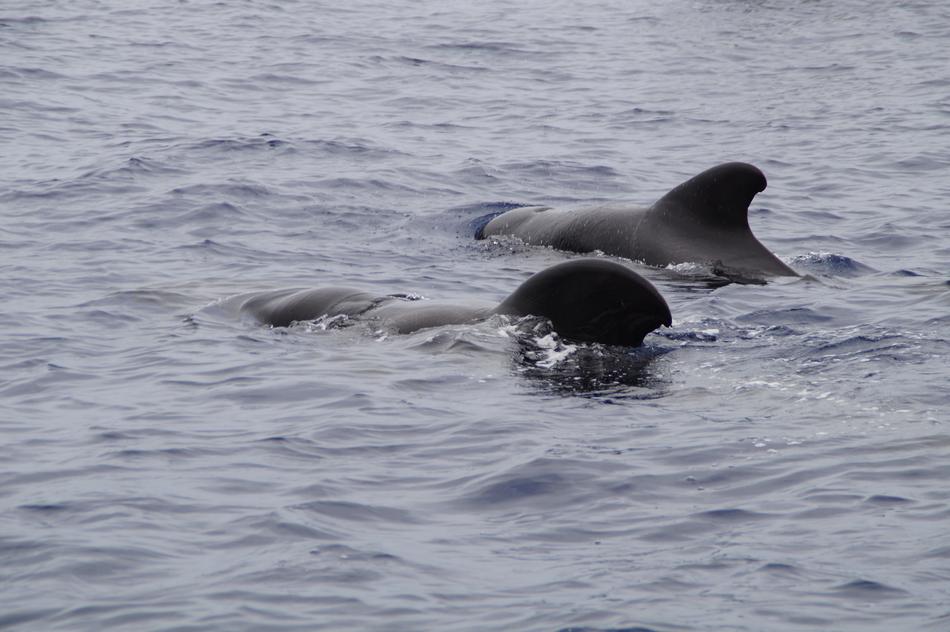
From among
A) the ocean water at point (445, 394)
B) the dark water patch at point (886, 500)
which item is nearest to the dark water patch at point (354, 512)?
the ocean water at point (445, 394)

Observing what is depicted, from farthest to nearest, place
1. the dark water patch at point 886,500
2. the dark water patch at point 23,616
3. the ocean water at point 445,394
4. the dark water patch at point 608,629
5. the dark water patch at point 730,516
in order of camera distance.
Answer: the dark water patch at point 886,500
the dark water patch at point 730,516
the ocean water at point 445,394
the dark water patch at point 23,616
the dark water patch at point 608,629

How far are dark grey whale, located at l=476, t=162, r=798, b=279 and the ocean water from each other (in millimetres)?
383

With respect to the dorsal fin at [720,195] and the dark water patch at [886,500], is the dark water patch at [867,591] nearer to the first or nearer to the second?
the dark water patch at [886,500]

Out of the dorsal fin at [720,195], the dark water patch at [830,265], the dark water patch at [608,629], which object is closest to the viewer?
the dark water patch at [608,629]

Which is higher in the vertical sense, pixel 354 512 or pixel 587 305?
pixel 587 305

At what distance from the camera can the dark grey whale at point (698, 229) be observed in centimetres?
1464

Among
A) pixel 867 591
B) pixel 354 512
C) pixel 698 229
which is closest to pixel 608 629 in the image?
pixel 867 591

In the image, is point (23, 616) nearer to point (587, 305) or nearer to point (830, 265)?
point (587, 305)

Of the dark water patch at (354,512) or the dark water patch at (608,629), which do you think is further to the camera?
the dark water patch at (354,512)

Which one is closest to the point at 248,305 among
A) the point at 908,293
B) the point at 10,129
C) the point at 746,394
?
the point at 746,394

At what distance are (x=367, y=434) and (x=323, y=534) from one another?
1.98 metres

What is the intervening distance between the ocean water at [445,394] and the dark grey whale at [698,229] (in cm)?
38

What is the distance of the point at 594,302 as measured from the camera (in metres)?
11.1

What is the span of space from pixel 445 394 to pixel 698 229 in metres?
5.62
